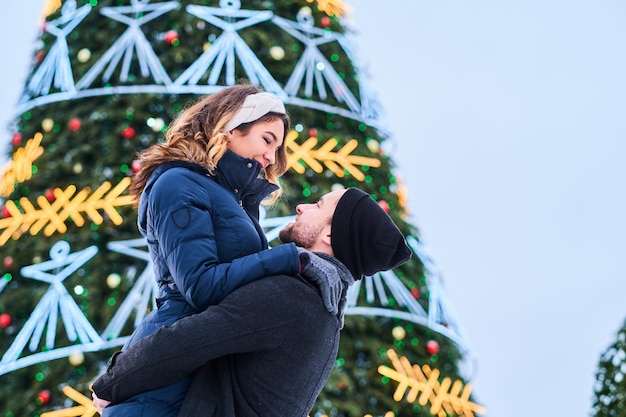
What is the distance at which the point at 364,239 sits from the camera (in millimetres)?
2068

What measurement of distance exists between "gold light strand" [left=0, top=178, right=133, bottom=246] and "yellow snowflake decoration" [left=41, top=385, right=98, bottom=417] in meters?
0.79

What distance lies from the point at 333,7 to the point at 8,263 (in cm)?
225

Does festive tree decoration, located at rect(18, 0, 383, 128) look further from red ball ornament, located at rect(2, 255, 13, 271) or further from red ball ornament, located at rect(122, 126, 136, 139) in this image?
red ball ornament, located at rect(2, 255, 13, 271)

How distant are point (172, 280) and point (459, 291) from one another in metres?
11.5

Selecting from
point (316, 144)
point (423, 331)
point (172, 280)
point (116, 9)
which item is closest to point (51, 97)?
point (116, 9)

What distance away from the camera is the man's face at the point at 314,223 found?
212 cm

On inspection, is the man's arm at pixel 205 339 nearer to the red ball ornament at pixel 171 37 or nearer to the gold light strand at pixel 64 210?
the gold light strand at pixel 64 210

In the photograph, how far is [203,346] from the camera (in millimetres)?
1854

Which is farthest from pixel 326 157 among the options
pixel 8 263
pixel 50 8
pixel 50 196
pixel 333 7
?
pixel 50 8

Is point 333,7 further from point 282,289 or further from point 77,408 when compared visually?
point 282,289

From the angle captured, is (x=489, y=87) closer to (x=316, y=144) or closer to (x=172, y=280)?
(x=316, y=144)

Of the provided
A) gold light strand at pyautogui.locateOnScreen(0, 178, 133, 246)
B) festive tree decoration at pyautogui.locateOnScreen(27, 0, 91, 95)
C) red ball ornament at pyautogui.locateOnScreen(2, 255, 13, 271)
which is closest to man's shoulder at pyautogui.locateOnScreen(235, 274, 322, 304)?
gold light strand at pyautogui.locateOnScreen(0, 178, 133, 246)

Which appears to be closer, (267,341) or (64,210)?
(267,341)

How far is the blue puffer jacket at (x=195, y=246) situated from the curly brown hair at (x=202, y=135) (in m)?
0.03
